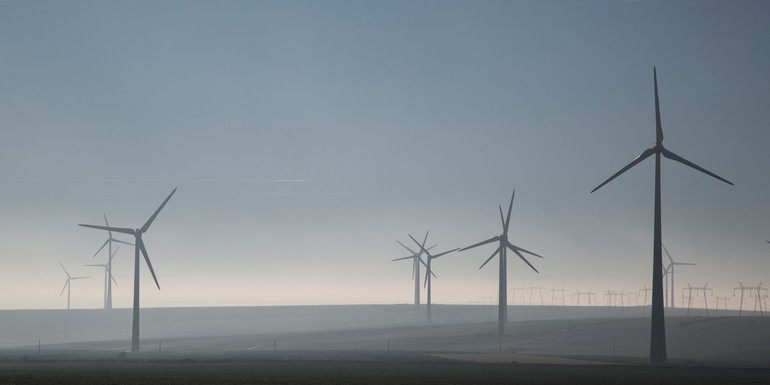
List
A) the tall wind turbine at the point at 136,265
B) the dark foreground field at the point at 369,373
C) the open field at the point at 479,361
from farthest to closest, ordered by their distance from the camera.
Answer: the tall wind turbine at the point at 136,265 < the open field at the point at 479,361 < the dark foreground field at the point at 369,373

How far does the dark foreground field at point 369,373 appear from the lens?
6538 centimetres

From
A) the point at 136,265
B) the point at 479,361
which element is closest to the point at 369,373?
the point at 479,361

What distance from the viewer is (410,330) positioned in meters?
193

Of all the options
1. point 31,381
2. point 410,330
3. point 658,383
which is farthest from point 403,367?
point 410,330

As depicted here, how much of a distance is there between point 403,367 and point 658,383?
26.6 metres

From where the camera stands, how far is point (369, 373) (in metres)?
75.8

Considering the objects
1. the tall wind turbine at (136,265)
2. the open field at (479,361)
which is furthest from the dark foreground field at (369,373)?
the tall wind turbine at (136,265)

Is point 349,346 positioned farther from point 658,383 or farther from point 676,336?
point 658,383

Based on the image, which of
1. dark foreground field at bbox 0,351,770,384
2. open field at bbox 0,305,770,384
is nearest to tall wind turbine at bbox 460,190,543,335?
open field at bbox 0,305,770,384

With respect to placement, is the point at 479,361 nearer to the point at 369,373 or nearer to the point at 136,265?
the point at 369,373

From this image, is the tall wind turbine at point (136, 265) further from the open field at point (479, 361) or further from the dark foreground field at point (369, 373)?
the dark foreground field at point (369, 373)

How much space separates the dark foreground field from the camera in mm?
65375

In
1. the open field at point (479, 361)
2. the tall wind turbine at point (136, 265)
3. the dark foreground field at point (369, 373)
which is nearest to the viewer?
the dark foreground field at point (369, 373)

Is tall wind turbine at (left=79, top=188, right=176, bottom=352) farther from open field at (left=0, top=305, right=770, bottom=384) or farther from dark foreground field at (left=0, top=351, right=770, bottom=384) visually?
dark foreground field at (left=0, top=351, right=770, bottom=384)
